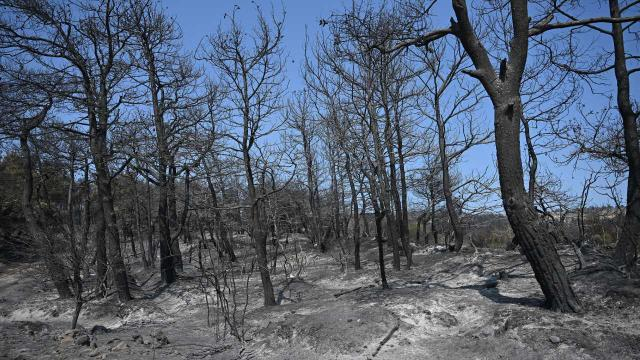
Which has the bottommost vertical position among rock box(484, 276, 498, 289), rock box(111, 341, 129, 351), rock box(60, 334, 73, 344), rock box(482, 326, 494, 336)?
rock box(111, 341, 129, 351)

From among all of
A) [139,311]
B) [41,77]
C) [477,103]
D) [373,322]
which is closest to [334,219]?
[477,103]

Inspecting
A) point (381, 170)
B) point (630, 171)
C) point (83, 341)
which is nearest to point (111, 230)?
point (83, 341)

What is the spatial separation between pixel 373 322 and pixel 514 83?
3621mm

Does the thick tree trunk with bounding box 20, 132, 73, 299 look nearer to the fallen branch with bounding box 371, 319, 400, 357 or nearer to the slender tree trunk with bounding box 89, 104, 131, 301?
the slender tree trunk with bounding box 89, 104, 131, 301

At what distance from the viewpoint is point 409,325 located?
6266 mm

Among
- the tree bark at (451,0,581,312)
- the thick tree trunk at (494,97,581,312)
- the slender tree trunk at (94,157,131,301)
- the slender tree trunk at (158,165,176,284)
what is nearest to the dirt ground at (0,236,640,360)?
the thick tree trunk at (494,97,581,312)

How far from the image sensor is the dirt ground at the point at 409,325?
499 centimetres

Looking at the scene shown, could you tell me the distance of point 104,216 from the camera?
12.2 meters

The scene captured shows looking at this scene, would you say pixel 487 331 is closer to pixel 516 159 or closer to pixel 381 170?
pixel 516 159

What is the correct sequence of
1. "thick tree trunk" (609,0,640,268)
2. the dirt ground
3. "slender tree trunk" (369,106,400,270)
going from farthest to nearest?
"slender tree trunk" (369,106,400,270) < "thick tree trunk" (609,0,640,268) < the dirt ground

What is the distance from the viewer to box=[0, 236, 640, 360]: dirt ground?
4.99 metres

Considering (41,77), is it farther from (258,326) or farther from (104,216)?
(258,326)

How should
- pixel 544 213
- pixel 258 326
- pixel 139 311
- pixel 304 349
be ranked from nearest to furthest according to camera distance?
1. pixel 304 349
2. pixel 544 213
3. pixel 258 326
4. pixel 139 311

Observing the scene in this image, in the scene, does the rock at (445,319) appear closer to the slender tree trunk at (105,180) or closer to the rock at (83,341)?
the rock at (83,341)
